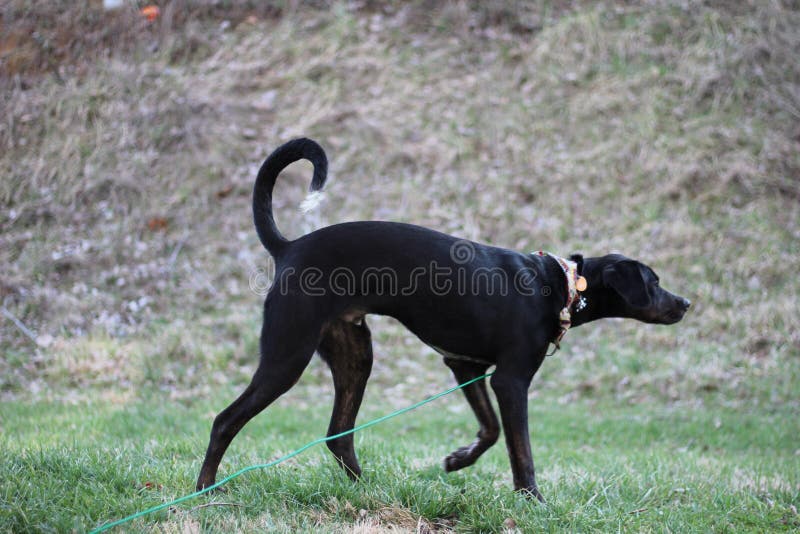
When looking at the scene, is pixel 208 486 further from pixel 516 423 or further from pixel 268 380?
pixel 516 423

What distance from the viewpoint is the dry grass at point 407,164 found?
959cm

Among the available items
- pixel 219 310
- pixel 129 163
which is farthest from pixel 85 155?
pixel 219 310

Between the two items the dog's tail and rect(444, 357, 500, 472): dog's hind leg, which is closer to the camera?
the dog's tail

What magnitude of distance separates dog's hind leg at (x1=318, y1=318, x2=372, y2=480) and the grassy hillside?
4.31 meters

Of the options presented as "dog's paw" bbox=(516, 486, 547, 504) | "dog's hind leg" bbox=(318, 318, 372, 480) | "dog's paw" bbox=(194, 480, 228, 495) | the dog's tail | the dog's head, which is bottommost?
"dog's paw" bbox=(516, 486, 547, 504)

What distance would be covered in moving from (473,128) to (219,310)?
5420 mm

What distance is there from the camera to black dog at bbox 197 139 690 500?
3.92m

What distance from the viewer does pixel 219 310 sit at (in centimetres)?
1042

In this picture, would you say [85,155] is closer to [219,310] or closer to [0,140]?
[0,140]

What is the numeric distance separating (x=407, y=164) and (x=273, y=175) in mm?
8661

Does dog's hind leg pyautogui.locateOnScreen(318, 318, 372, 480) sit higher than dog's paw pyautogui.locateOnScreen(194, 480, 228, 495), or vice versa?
dog's hind leg pyautogui.locateOnScreen(318, 318, 372, 480)

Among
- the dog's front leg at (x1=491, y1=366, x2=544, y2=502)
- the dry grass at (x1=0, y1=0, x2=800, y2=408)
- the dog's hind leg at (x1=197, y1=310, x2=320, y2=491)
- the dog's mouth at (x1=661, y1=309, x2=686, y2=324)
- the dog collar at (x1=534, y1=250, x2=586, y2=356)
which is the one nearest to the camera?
the dog's hind leg at (x1=197, y1=310, x2=320, y2=491)

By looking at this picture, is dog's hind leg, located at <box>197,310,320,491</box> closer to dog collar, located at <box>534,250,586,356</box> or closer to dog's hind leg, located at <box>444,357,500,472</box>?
dog's hind leg, located at <box>444,357,500,472</box>

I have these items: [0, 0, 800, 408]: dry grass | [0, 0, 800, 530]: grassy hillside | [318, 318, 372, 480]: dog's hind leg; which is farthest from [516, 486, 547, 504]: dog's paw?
[0, 0, 800, 408]: dry grass
